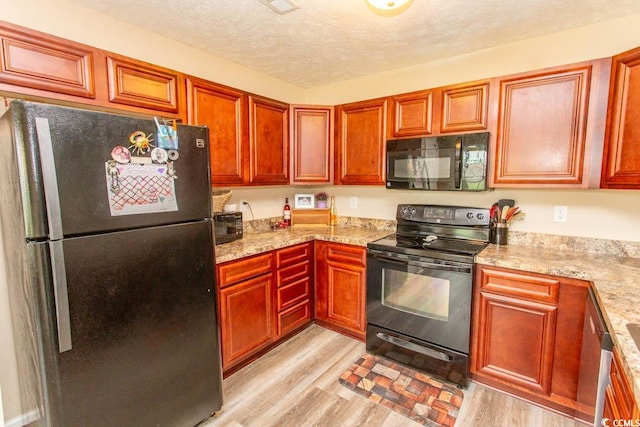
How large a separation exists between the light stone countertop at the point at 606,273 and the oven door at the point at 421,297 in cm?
23

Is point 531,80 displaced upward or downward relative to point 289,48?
downward

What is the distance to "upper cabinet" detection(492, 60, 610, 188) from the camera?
1.77m

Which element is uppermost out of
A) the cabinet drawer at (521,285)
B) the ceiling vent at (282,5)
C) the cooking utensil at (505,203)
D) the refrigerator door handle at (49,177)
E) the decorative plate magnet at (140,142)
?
the ceiling vent at (282,5)

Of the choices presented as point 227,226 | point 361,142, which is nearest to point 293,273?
point 227,226

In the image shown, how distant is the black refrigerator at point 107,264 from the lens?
113 cm

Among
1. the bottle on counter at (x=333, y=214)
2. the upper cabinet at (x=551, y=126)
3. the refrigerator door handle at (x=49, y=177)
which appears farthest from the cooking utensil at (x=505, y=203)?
the refrigerator door handle at (x=49, y=177)

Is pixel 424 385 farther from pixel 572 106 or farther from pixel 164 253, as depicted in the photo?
pixel 572 106

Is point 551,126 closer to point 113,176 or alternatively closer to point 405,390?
point 405,390

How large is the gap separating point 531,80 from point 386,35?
98 cm

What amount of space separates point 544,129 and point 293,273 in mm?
2045

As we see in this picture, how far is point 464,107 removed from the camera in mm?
2166

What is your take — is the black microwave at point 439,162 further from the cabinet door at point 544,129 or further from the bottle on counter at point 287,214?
the bottle on counter at point 287,214

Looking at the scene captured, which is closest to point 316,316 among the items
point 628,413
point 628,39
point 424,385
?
point 424,385

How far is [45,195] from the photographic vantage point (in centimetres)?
110
